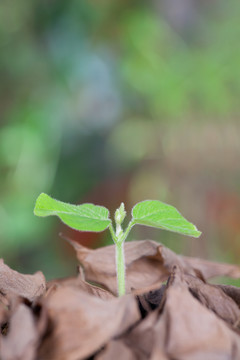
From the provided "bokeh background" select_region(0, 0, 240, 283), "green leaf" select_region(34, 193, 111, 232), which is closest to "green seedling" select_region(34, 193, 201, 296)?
"green leaf" select_region(34, 193, 111, 232)

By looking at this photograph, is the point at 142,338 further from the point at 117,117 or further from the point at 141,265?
the point at 117,117

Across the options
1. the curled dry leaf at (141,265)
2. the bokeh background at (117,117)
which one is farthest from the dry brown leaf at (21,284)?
the bokeh background at (117,117)

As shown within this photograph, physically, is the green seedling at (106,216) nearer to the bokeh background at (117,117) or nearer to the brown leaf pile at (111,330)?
the brown leaf pile at (111,330)

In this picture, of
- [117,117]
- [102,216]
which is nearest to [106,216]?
[102,216]

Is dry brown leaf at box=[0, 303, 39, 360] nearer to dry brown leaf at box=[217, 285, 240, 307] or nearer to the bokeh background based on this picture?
dry brown leaf at box=[217, 285, 240, 307]

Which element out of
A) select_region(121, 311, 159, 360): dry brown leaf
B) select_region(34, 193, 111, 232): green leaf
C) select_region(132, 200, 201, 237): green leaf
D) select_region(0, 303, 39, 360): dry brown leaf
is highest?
select_region(132, 200, 201, 237): green leaf

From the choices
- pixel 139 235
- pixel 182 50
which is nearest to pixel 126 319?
pixel 139 235

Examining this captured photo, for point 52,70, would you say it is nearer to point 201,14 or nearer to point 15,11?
point 15,11
